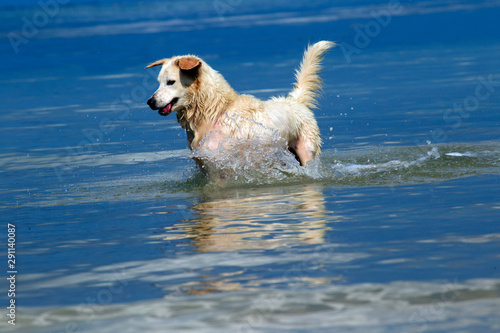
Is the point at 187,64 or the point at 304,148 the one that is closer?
the point at 187,64

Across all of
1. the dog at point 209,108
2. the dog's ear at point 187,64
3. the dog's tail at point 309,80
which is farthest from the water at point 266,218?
the dog's ear at point 187,64

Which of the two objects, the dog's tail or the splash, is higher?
the dog's tail

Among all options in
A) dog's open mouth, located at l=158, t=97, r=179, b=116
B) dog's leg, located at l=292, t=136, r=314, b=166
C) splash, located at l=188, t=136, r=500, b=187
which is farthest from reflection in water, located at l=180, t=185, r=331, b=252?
dog's open mouth, located at l=158, t=97, r=179, b=116

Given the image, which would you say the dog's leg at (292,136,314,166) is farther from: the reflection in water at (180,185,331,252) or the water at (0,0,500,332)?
the reflection in water at (180,185,331,252)

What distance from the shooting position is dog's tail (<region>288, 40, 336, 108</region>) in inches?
428

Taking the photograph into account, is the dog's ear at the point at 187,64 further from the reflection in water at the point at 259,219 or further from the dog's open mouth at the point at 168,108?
the reflection in water at the point at 259,219

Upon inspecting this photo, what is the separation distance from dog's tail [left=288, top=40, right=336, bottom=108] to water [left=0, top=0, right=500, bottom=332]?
940mm

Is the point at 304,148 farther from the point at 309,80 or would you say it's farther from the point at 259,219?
the point at 259,219

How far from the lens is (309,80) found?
10.9 m

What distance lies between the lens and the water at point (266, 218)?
17.2 ft

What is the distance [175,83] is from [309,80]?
7.37ft

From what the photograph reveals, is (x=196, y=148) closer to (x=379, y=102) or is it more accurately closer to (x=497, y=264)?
(x=497, y=264)

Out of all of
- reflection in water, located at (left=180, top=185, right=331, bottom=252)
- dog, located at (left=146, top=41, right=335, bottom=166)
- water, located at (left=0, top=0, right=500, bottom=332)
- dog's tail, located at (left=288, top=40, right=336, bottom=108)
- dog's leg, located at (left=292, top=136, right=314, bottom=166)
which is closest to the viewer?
water, located at (left=0, top=0, right=500, bottom=332)

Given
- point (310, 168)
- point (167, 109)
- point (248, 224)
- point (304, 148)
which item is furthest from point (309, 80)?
point (248, 224)
